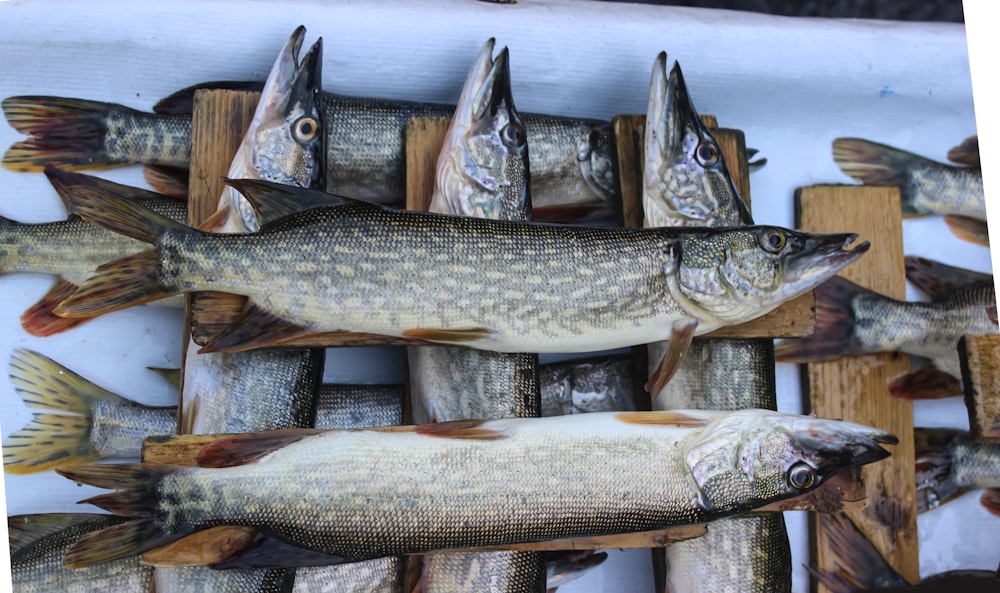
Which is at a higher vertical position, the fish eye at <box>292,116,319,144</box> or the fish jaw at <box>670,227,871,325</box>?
the fish eye at <box>292,116,319,144</box>

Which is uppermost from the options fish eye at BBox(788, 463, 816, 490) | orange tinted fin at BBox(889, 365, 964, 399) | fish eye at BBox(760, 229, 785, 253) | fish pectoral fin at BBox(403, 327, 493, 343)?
fish eye at BBox(760, 229, 785, 253)

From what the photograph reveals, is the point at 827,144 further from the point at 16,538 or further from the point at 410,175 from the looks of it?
the point at 16,538

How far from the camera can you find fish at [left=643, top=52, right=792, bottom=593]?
7.14ft

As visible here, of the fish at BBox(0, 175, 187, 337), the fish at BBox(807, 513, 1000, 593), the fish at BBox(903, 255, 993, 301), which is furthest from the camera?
the fish at BBox(903, 255, 993, 301)

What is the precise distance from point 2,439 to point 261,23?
1.51 metres

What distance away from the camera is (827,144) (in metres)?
2.86

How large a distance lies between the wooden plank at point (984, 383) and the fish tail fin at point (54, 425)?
8.63ft

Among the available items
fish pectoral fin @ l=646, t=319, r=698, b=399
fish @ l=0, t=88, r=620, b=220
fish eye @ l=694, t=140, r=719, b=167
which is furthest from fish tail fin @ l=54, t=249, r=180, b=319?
fish eye @ l=694, t=140, r=719, b=167

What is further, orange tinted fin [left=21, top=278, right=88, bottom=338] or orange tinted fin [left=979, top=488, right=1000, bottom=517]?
orange tinted fin [left=979, top=488, right=1000, bottom=517]

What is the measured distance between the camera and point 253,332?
5.94ft

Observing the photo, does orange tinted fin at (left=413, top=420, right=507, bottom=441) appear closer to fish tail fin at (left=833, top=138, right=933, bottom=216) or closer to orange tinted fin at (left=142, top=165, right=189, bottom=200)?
orange tinted fin at (left=142, top=165, right=189, bottom=200)

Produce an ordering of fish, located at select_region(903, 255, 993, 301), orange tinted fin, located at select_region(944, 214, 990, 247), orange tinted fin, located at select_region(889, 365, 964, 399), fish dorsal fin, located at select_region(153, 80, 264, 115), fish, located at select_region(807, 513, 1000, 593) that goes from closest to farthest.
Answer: fish dorsal fin, located at select_region(153, 80, 264, 115)
fish, located at select_region(807, 513, 1000, 593)
orange tinted fin, located at select_region(889, 365, 964, 399)
fish, located at select_region(903, 255, 993, 301)
orange tinted fin, located at select_region(944, 214, 990, 247)

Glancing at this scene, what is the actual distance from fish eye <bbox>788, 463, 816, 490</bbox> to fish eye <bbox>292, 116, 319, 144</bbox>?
5.10ft

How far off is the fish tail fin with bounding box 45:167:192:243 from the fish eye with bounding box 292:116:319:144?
42 cm
